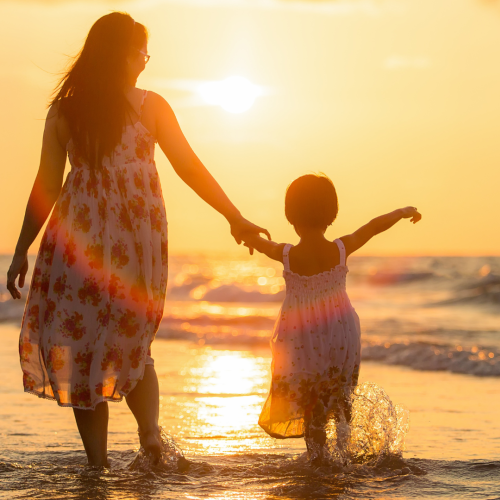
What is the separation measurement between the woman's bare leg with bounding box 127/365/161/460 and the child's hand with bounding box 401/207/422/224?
143 centimetres

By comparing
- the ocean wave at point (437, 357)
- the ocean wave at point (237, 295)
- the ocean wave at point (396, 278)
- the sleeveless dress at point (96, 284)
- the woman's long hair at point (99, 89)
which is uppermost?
the ocean wave at point (396, 278)

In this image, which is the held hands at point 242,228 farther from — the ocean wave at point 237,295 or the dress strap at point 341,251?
the ocean wave at point 237,295

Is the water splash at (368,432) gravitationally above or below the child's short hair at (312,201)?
below

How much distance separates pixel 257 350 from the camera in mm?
9516

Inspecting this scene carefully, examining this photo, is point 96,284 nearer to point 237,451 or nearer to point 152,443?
point 152,443

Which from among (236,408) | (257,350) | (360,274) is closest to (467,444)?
(236,408)

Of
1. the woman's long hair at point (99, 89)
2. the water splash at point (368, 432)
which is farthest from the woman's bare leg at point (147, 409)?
the woman's long hair at point (99, 89)

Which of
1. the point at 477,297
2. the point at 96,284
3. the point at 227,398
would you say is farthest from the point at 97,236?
the point at 477,297

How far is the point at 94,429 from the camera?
3.17m

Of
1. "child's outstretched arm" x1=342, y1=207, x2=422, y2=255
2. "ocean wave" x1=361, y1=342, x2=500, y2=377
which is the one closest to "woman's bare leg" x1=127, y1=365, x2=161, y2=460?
"child's outstretched arm" x1=342, y1=207, x2=422, y2=255

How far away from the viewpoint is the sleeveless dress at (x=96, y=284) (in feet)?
9.89

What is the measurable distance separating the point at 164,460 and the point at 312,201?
1413 millimetres

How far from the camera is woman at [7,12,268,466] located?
3.02m

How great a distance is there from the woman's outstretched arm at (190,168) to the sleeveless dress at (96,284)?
113 mm
